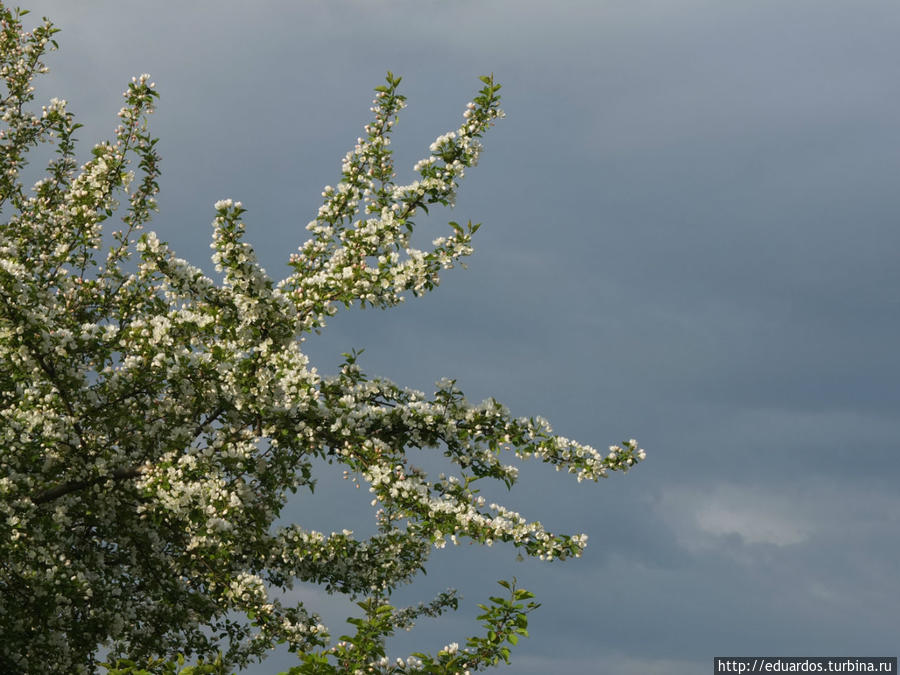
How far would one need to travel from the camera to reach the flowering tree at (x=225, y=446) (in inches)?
416

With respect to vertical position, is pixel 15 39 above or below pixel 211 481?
→ above

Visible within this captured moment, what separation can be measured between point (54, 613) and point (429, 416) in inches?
198

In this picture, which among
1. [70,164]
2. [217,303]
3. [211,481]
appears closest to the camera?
[211,481]

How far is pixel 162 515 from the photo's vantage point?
35.8 ft

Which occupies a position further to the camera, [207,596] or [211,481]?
[207,596]

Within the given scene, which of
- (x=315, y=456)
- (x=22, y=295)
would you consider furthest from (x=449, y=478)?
(x=22, y=295)

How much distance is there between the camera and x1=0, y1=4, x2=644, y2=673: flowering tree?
34.7 ft

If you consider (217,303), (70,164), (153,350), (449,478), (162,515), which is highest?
(70,164)

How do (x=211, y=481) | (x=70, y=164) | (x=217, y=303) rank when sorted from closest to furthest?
(x=211, y=481)
(x=217, y=303)
(x=70, y=164)

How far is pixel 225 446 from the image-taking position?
11570mm

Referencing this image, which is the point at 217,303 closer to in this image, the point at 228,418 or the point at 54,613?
the point at 228,418

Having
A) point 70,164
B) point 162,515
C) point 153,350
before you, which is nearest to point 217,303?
point 153,350

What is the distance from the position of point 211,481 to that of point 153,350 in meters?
1.92

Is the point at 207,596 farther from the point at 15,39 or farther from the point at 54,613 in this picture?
the point at 15,39
